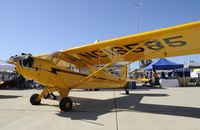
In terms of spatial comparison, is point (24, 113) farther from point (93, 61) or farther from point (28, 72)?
point (93, 61)

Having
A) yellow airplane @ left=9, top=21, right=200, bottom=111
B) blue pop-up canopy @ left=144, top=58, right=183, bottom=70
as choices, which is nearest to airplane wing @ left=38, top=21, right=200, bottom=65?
yellow airplane @ left=9, top=21, right=200, bottom=111

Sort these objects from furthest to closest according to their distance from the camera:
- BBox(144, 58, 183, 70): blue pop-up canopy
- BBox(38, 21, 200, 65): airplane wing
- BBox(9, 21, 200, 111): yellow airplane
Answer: BBox(144, 58, 183, 70): blue pop-up canopy, BBox(9, 21, 200, 111): yellow airplane, BBox(38, 21, 200, 65): airplane wing

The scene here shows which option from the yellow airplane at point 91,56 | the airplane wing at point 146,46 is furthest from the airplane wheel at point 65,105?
the airplane wing at point 146,46

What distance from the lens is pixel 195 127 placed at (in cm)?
557

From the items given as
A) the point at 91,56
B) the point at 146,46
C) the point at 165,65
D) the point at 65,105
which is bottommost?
the point at 65,105

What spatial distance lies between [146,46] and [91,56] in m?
2.81

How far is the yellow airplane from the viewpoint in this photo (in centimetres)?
784

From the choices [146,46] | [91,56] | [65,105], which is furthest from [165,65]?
[65,105]

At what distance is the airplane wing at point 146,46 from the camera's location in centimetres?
742

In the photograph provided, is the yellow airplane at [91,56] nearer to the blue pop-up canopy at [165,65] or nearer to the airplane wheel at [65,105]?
the airplane wheel at [65,105]

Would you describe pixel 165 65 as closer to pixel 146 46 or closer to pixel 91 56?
pixel 91 56

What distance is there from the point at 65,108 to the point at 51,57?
2162 millimetres

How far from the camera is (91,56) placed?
10.8 meters

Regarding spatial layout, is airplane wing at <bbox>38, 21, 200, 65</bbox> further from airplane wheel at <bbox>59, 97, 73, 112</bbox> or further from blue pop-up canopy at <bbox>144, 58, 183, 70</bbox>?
blue pop-up canopy at <bbox>144, 58, 183, 70</bbox>
